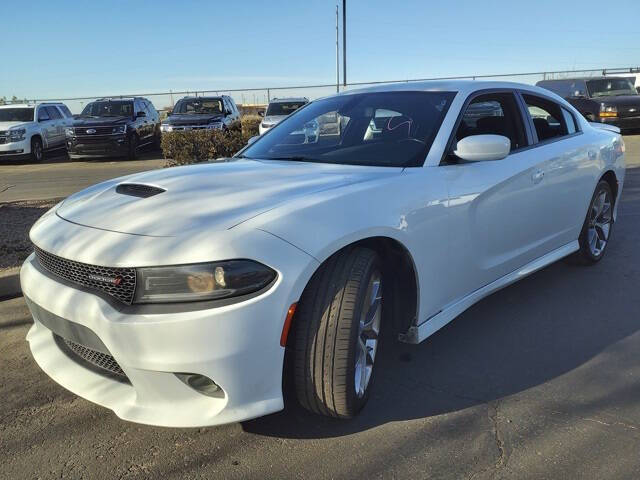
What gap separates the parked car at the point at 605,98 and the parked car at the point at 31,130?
15666 mm

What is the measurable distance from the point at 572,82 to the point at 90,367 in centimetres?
1925

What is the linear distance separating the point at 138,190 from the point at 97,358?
89 cm

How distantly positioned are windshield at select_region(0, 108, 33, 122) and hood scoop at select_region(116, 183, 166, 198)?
14943 mm

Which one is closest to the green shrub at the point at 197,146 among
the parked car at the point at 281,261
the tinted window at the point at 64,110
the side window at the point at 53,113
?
the parked car at the point at 281,261

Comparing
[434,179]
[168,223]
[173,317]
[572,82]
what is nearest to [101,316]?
[173,317]

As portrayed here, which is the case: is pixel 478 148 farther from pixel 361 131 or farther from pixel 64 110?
pixel 64 110

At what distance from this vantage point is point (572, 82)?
18.4 m

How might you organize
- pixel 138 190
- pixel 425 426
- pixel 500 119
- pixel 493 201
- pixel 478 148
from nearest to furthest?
pixel 425 426 < pixel 138 190 < pixel 478 148 < pixel 493 201 < pixel 500 119

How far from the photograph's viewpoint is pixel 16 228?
20.5 ft

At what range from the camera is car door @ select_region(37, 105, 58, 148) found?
16094 millimetres

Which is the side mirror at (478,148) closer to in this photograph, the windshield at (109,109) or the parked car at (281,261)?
the parked car at (281,261)

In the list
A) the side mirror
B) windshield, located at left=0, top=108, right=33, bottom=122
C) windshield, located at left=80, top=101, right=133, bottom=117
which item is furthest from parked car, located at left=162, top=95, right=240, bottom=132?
the side mirror

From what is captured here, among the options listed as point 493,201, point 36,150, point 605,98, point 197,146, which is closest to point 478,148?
point 493,201

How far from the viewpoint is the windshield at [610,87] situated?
1777 centimetres
